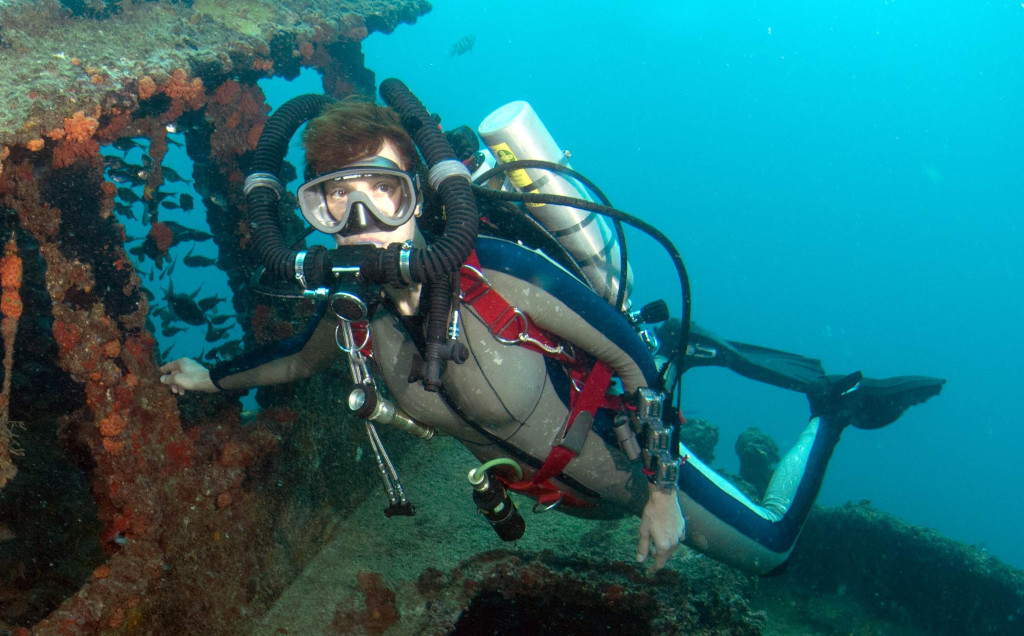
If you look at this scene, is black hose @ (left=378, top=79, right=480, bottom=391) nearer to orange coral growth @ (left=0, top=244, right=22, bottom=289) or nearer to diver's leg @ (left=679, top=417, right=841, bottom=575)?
orange coral growth @ (left=0, top=244, right=22, bottom=289)

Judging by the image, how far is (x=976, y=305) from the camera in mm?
77438

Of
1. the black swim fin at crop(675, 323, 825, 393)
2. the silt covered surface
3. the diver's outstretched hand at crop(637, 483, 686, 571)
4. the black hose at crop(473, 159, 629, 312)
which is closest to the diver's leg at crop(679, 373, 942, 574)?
the silt covered surface

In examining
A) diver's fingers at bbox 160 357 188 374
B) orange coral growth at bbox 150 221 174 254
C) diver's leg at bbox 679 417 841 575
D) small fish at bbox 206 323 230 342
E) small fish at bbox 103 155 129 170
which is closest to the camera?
diver's fingers at bbox 160 357 188 374

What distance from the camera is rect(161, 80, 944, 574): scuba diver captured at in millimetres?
2131

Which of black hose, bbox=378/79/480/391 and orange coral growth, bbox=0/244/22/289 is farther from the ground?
black hose, bbox=378/79/480/391

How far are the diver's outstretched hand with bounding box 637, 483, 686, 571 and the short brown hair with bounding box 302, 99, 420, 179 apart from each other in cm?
223

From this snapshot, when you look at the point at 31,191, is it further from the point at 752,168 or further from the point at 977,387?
the point at 752,168

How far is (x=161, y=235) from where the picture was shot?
3.81 metres

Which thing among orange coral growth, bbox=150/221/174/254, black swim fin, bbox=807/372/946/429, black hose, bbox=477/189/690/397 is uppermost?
black swim fin, bbox=807/372/946/429

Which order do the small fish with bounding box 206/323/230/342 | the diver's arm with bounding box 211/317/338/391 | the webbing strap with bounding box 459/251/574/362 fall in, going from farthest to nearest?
the small fish with bounding box 206/323/230/342 → the diver's arm with bounding box 211/317/338/391 → the webbing strap with bounding box 459/251/574/362

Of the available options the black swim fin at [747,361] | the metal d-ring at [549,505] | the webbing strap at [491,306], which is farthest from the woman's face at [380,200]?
the black swim fin at [747,361]

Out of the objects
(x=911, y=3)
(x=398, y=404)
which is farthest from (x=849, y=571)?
(x=911, y=3)

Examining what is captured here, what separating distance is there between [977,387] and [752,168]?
216 ft

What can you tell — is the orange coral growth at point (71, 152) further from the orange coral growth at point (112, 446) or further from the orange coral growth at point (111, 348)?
the orange coral growth at point (112, 446)
